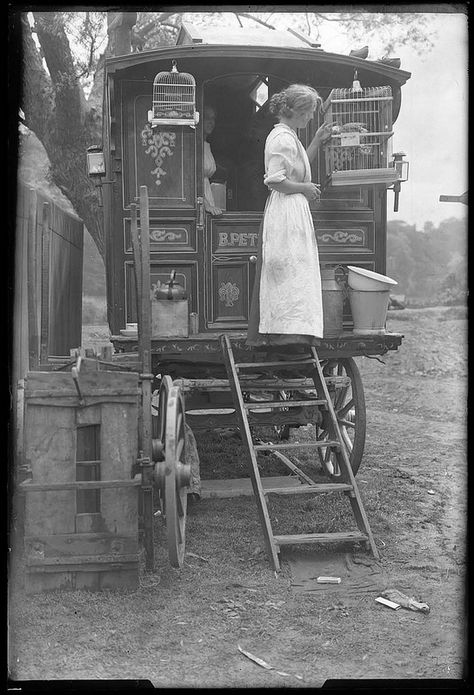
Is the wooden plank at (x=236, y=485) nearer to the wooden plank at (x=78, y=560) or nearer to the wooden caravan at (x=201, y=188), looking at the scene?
the wooden caravan at (x=201, y=188)

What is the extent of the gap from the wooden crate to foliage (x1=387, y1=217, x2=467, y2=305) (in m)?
13.5

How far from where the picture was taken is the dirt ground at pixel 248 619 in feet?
12.0

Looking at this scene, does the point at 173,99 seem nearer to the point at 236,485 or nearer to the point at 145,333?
the point at 145,333

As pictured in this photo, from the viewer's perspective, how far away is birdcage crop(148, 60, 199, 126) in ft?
19.8

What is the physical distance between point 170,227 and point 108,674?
372cm

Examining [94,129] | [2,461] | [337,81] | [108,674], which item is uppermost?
[94,129]

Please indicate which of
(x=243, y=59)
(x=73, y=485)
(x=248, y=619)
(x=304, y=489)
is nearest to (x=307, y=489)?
(x=304, y=489)

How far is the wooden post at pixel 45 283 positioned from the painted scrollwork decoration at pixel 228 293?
146 cm

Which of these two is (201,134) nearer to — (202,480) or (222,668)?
(202,480)

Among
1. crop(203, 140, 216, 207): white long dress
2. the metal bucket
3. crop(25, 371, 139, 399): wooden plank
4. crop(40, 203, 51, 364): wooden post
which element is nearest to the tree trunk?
crop(40, 203, 51, 364): wooden post

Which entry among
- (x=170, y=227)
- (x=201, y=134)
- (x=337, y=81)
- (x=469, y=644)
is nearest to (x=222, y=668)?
(x=469, y=644)

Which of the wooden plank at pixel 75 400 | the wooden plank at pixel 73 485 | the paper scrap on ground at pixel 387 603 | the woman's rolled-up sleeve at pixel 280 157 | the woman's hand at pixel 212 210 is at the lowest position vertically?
the paper scrap on ground at pixel 387 603

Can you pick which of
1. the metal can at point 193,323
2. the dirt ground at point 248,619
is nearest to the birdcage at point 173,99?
the metal can at point 193,323

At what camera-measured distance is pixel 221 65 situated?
6.20 metres
